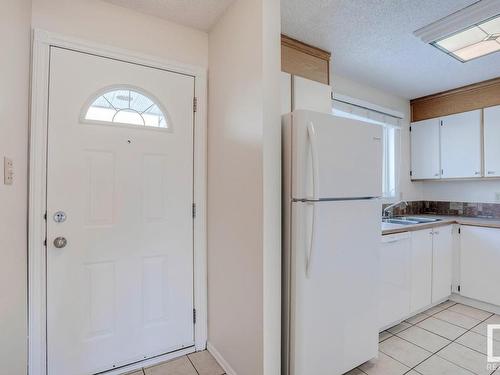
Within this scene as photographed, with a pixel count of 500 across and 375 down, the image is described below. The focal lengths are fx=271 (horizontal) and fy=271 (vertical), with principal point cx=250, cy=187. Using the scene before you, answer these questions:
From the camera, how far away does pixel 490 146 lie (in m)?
2.98

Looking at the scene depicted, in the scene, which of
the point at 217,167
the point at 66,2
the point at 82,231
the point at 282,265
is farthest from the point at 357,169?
the point at 66,2

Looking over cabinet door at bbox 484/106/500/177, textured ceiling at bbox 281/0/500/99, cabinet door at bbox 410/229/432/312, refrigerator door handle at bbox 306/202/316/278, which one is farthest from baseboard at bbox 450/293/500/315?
refrigerator door handle at bbox 306/202/316/278

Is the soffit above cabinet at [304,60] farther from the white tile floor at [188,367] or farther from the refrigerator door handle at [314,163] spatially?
the white tile floor at [188,367]

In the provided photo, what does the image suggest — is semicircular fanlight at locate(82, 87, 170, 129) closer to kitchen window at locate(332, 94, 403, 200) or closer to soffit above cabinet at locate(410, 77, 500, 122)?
kitchen window at locate(332, 94, 403, 200)

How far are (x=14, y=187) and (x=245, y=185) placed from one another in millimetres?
1190

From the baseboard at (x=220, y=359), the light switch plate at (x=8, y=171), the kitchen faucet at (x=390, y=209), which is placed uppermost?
the light switch plate at (x=8, y=171)

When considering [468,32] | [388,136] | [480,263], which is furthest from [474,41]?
[480,263]

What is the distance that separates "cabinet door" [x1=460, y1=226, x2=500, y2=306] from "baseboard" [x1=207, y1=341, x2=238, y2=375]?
8.66 feet

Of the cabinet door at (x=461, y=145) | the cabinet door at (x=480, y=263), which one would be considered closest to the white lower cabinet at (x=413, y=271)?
the cabinet door at (x=480, y=263)

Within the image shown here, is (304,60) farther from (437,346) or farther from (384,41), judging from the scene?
(437,346)

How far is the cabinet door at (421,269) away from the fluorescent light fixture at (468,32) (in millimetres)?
1616

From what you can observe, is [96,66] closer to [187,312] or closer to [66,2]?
[66,2]

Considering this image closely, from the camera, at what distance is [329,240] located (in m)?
1.61

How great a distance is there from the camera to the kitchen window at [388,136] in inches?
123
